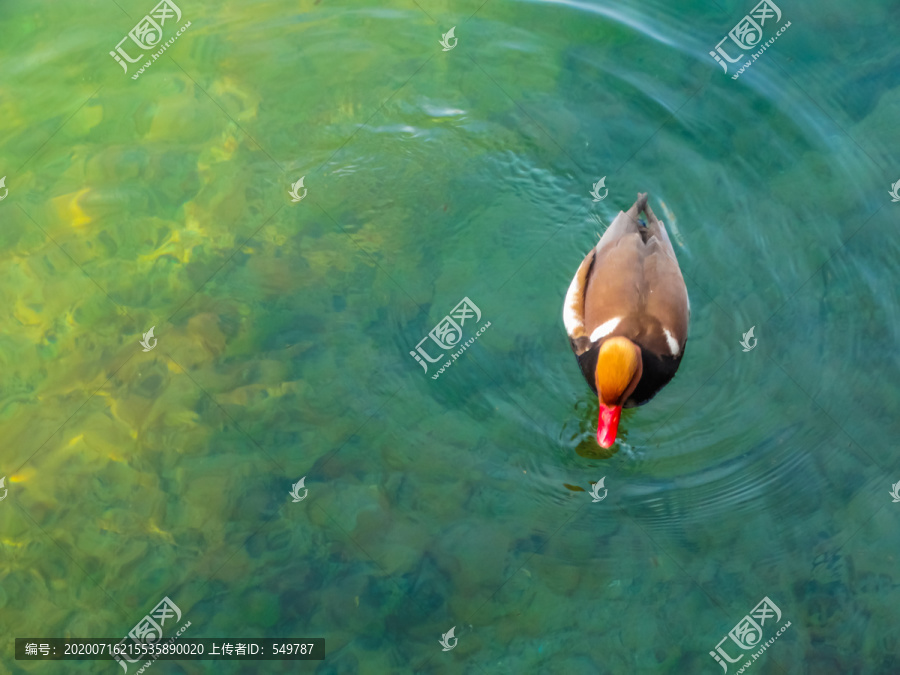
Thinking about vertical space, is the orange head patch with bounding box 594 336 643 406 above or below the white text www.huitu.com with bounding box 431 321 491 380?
above

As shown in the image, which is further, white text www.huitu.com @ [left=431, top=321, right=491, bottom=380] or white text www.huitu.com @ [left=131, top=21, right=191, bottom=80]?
white text www.huitu.com @ [left=131, top=21, right=191, bottom=80]

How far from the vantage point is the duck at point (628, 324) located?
472 cm

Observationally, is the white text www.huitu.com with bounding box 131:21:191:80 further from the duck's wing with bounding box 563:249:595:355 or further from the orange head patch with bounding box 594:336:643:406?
the orange head patch with bounding box 594:336:643:406

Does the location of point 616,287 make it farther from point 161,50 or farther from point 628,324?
A: point 161,50

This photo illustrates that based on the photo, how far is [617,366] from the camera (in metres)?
4.65

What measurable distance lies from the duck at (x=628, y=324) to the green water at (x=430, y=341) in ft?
Result: 1.17

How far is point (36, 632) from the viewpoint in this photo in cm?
465

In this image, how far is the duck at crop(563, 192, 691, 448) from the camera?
15.5 ft

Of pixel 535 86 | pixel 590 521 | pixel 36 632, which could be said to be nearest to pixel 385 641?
pixel 590 521

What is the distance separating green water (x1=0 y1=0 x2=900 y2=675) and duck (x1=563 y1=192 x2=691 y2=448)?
0.36 metres

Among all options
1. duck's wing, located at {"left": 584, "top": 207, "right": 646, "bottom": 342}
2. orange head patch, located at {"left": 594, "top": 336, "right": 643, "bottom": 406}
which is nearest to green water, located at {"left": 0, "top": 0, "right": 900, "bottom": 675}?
duck's wing, located at {"left": 584, "top": 207, "right": 646, "bottom": 342}

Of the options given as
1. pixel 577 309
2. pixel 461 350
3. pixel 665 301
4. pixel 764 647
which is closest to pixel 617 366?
pixel 665 301

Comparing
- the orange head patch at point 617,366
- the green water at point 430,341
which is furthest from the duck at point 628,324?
the green water at point 430,341

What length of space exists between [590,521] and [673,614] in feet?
2.39
